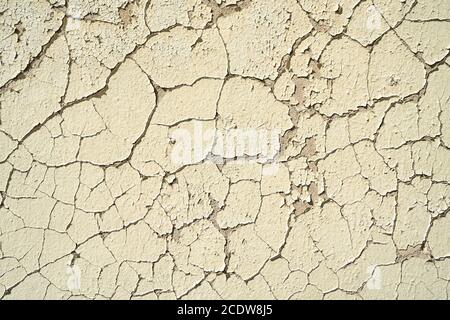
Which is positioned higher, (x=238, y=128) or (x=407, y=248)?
(x=238, y=128)

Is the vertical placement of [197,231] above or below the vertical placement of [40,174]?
below

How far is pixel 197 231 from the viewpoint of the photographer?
208 cm

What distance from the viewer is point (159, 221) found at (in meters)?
2.08

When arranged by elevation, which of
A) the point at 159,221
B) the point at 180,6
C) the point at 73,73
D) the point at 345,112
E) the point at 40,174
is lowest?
the point at 159,221

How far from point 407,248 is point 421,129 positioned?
0.47 m

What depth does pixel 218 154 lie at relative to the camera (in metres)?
2.08

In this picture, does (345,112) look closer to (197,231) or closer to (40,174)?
(197,231)

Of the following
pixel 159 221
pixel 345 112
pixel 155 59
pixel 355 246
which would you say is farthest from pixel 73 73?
pixel 355 246

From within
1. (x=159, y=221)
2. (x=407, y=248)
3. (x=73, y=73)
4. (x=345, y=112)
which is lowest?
(x=407, y=248)

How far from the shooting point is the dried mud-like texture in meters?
2.04

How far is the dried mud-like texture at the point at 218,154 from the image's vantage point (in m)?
2.04

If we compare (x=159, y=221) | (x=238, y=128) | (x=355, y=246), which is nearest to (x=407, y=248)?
(x=355, y=246)

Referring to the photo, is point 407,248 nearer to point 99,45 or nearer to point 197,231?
point 197,231

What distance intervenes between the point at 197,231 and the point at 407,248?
82 centimetres
